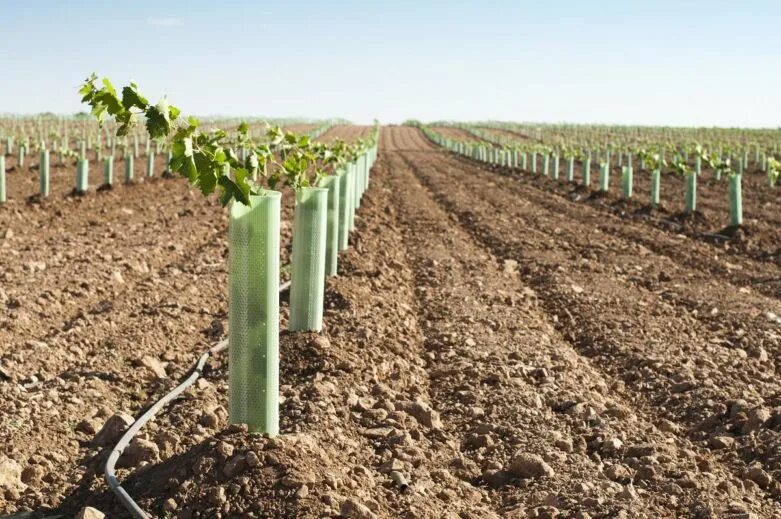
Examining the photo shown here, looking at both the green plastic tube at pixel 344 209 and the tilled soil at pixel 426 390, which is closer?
the tilled soil at pixel 426 390

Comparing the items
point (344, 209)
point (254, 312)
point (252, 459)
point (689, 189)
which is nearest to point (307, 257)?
point (254, 312)

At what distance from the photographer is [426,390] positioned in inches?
216

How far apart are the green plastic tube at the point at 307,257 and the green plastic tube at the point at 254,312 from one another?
1917 mm

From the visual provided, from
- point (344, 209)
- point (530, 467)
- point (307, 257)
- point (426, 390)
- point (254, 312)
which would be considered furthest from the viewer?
point (344, 209)

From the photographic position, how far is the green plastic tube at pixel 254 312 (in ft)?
12.6

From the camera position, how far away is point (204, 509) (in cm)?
344

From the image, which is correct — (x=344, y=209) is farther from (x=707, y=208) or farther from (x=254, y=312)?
(x=707, y=208)

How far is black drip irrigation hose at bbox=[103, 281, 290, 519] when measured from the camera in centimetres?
354

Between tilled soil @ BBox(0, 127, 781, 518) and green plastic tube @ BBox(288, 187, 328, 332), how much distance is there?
21 cm

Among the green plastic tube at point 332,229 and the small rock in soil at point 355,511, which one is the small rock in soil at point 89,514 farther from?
the green plastic tube at point 332,229

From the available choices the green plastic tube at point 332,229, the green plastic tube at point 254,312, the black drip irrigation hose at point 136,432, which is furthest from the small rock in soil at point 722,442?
the green plastic tube at point 332,229

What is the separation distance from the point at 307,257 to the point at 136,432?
1.88 metres

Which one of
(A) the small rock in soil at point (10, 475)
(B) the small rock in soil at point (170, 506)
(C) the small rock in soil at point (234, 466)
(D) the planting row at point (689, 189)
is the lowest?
(A) the small rock in soil at point (10, 475)

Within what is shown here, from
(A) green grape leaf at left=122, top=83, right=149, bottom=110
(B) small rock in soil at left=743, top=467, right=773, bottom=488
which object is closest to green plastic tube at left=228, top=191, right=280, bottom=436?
(A) green grape leaf at left=122, top=83, right=149, bottom=110
